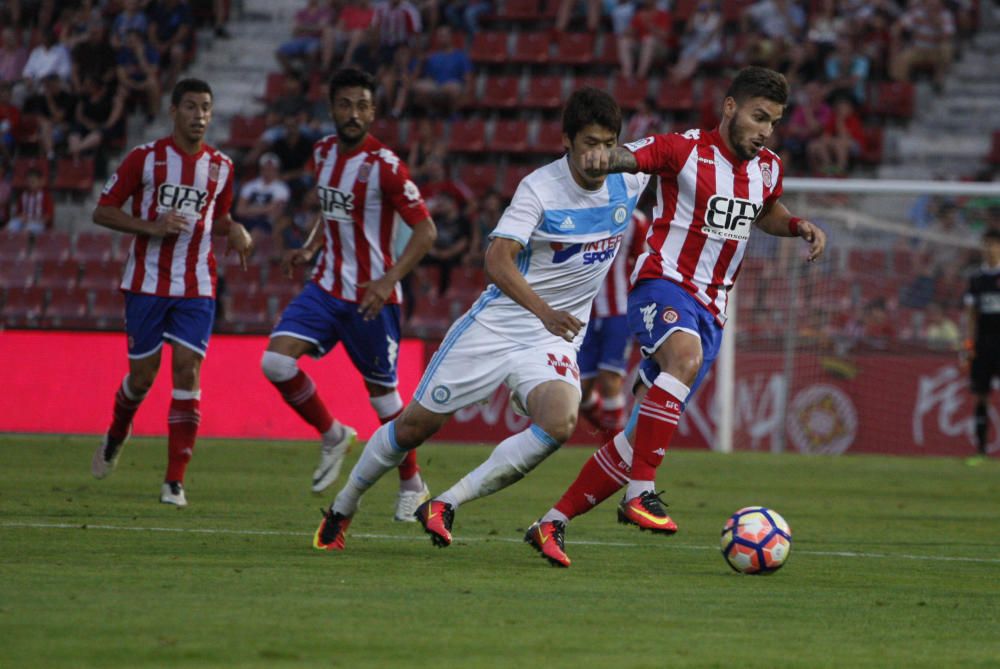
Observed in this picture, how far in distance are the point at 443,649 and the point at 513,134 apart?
17.4 m

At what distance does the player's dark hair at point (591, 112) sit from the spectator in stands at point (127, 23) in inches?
721

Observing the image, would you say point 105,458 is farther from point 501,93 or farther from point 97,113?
point 97,113

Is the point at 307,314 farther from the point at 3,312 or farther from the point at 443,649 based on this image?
the point at 3,312

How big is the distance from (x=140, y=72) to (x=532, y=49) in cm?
594

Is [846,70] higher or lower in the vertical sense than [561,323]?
higher

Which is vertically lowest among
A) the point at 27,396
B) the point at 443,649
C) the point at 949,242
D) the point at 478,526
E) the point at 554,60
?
the point at 27,396

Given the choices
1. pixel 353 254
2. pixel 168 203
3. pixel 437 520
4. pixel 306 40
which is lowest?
pixel 437 520

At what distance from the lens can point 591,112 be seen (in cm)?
696

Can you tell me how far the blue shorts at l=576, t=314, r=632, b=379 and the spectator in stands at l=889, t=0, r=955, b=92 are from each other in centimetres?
953

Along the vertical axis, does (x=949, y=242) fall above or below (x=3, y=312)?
above

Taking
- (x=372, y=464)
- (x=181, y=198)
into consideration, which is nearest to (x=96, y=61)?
(x=181, y=198)

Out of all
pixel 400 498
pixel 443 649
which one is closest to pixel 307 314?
pixel 400 498

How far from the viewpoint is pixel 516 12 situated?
23391mm

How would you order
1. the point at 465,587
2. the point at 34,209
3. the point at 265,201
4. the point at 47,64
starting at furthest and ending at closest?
the point at 47,64, the point at 34,209, the point at 265,201, the point at 465,587
